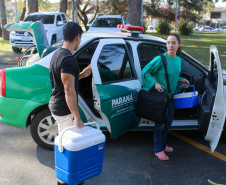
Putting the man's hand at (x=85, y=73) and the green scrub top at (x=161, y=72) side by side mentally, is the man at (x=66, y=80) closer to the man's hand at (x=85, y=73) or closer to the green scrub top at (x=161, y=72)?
the man's hand at (x=85, y=73)

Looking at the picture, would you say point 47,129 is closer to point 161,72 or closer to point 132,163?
point 132,163

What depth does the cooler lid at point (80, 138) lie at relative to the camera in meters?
2.42

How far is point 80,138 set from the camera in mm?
2453

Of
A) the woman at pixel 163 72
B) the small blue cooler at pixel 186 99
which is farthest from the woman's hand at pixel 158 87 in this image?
the small blue cooler at pixel 186 99

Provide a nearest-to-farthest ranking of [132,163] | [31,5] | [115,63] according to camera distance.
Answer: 1. [132,163]
2. [115,63]
3. [31,5]

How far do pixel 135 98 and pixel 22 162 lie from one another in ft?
5.65

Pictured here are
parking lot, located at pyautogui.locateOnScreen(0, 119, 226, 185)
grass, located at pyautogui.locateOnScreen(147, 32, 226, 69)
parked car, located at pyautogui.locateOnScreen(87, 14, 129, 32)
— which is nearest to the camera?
parking lot, located at pyautogui.locateOnScreen(0, 119, 226, 185)

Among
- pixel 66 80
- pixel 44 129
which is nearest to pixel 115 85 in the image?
pixel 44 129

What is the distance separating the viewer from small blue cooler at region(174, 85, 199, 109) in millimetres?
3648

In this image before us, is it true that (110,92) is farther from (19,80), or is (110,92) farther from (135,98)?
(19,80)

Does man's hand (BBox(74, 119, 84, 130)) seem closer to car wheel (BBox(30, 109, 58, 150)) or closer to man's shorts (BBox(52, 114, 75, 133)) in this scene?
man's shorts (BBox(52, 114, 75, 133))

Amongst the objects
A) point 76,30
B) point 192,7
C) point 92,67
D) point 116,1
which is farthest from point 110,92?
point 192,7

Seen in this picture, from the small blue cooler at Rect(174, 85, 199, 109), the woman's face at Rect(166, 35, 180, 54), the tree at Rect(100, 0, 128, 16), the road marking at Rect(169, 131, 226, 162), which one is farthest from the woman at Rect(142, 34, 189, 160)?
the tree at Rect(100, 0, 128, 16)

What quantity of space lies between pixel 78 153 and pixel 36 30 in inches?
98.2
